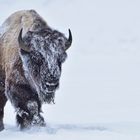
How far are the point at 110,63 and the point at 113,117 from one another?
2285 centimetres

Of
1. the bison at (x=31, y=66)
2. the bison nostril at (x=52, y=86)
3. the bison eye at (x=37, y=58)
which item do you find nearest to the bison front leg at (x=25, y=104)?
the bison at (x=31, y=66)

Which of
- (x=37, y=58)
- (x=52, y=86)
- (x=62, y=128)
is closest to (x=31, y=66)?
(x=37, y=58)

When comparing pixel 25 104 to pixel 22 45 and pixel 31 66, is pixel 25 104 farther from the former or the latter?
pixel 22 45

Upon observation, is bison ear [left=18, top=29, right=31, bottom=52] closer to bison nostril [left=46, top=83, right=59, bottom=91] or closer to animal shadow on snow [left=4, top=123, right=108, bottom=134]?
bison nostril [left=46, top=83, right=59, bottom=91]

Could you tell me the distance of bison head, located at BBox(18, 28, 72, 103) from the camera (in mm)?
11859

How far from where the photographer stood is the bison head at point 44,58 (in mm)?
11859

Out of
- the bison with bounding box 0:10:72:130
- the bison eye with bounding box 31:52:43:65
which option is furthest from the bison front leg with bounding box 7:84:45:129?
the bison eye with bounding box 31:52:43:65

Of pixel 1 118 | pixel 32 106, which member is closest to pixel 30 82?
pixel 32 106

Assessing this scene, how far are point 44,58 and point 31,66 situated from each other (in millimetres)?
367

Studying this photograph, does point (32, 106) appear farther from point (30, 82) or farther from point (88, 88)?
point (88, 88)

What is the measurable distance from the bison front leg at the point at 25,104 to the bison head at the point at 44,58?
0.62 feet

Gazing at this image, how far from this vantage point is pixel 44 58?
12031 millimetres

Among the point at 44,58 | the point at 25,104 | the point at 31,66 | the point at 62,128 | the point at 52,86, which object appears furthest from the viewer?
the point at 25,104

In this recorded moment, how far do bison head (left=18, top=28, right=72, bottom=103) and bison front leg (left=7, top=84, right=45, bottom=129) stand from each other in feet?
0.62
